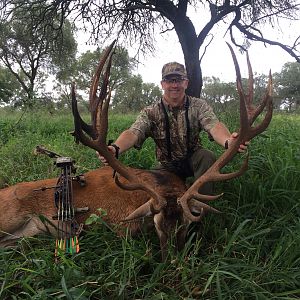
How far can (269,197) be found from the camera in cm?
342

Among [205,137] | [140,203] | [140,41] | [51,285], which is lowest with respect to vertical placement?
[51,285]

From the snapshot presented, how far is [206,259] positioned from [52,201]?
151 cm

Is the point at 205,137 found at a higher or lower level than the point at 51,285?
higher

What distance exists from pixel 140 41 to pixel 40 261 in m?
8.02

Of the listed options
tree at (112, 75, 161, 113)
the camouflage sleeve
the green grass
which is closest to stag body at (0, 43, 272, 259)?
the green grass

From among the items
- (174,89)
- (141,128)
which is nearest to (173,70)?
(174,89)

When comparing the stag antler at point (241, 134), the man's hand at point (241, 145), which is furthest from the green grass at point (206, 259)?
the man's hand at point (241, 145)

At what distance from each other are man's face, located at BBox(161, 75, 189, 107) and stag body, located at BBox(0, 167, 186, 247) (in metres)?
0.71

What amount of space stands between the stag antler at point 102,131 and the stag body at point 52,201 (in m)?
0.32

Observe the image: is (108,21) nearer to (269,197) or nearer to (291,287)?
(269,197)

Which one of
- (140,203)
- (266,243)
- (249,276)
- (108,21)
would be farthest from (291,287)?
(108,21)

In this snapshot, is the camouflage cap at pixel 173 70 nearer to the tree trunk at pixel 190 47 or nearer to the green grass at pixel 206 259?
the green grass at pixel 206 259

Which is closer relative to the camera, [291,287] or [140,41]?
[291,287]

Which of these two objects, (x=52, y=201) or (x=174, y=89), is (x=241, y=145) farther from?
(x=52, y=201)
